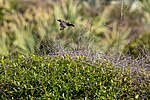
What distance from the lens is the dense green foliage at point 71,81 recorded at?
423 centimetres

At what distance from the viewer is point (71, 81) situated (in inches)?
170

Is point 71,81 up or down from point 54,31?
down

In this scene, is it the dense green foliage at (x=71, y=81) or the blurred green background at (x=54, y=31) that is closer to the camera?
the dense green foliage at (x=71, y=81)

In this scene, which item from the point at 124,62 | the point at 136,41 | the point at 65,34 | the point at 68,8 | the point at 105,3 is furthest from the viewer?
the point at 105,3

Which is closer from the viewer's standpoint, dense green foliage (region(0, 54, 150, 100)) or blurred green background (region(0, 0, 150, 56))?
dense green foliage (region(0, 54, 150, 100))

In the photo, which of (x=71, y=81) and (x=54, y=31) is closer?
(x=71, y=81)

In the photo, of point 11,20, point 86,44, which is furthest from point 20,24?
point 86,44

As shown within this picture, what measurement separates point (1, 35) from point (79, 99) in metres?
5.07

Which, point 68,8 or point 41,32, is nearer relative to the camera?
point 41,32

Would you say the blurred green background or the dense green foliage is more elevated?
the blurred green background

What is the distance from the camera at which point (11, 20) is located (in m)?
10.4

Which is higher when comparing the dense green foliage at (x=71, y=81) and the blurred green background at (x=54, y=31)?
the blurred green background at (x=54, y=31)

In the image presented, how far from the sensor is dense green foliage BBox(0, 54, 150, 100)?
4.23 metres

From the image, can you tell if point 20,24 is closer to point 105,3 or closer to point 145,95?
point 145,95
